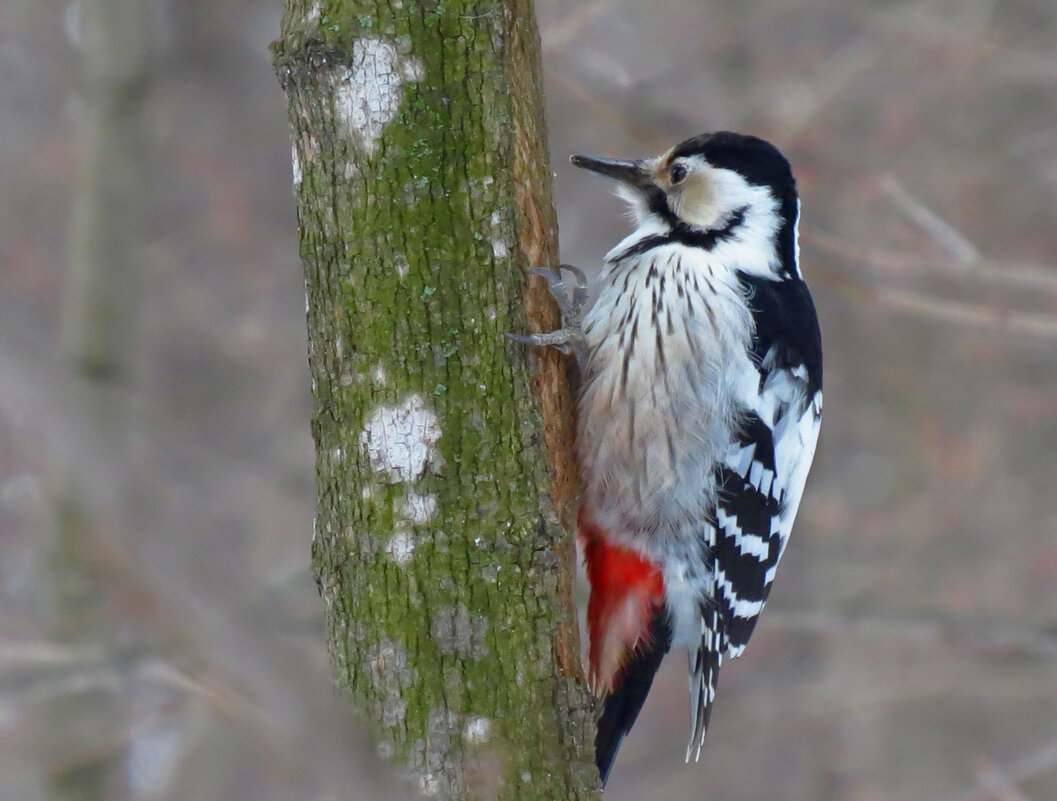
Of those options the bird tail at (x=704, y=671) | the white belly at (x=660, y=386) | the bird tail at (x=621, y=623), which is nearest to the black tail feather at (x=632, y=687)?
the bird tail at (x=621, y=623)

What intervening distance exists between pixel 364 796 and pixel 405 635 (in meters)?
1.19

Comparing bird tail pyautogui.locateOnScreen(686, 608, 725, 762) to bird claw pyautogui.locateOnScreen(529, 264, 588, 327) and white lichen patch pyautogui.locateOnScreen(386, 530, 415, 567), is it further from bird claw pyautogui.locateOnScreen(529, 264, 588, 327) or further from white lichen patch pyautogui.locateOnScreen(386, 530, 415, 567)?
white lichen patch pyautogui.locateOnScreen(386, 530, 415, 567)

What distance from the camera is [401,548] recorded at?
6.70 feet

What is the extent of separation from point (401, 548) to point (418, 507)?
7cm

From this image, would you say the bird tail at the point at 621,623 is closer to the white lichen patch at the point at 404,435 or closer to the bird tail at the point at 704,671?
the bird tail at the point at 704,671

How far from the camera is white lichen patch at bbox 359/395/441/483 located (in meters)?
2.04

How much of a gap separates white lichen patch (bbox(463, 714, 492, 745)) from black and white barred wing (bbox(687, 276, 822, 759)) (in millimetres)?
1213

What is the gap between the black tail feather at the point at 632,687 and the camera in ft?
10.0

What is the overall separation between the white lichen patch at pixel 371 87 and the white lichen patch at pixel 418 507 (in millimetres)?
582

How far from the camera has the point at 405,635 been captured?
2033mm

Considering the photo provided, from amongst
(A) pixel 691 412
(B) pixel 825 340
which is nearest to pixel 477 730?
(A) pixel 691 412

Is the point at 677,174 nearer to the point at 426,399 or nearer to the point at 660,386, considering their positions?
the point at 660,386

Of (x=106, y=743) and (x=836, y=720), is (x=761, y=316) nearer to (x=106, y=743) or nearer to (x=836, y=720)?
(x=106, y=743)

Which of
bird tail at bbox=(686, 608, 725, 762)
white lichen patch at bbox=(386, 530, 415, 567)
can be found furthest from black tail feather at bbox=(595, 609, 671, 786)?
white lichen patch at bbox=(386, 530, 415, 567)
